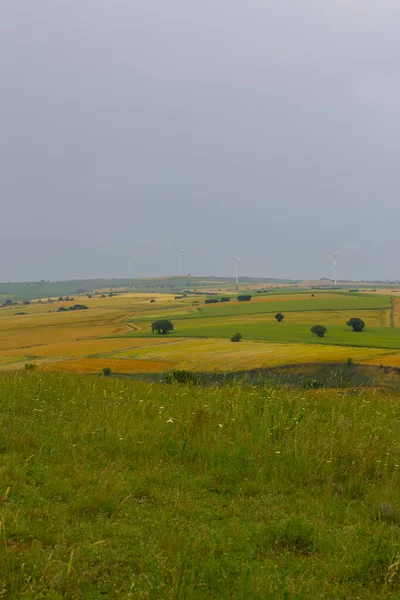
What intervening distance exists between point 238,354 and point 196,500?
5888cm

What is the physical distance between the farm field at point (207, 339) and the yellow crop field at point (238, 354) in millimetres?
119

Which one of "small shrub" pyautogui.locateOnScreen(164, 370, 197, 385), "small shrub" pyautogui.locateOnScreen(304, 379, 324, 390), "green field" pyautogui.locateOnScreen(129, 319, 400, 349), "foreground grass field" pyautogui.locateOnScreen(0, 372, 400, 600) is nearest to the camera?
"foreground grass field" pyautogui.locateOnScreen(0, 372, 400, 600)

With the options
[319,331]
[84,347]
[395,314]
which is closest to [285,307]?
[395,314]

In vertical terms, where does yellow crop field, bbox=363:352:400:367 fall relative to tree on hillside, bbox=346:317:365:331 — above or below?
below

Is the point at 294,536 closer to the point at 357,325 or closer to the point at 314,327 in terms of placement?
the point at 314,327

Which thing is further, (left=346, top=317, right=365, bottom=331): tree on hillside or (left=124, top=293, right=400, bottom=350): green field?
(left=346, top=317, right=365, bottom=331): tree on hillside

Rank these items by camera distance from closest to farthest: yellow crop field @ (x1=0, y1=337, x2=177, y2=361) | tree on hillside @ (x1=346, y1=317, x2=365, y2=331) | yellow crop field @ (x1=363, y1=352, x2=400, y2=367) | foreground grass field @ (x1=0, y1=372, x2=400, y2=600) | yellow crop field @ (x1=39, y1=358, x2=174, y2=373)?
1. foreground grass field @ (x1=0, y1=372, x2=400, y2=600)
2. yellow crop field @ (x1=363, y1=352, x2=400, y2=367)
3. yellow crop field @ (x1=39, y1=358, x2=174, y2=373)
4. yellow crop field @ (x1=0, y1=337, x2=177, y2=361)
5. tree on hillside @ (x1=346, y1=317, x2=365, y2=331)

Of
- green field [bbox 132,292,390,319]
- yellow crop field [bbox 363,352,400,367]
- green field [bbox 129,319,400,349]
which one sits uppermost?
green field [bbox 132,292,390,319]

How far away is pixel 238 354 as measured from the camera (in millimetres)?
65750

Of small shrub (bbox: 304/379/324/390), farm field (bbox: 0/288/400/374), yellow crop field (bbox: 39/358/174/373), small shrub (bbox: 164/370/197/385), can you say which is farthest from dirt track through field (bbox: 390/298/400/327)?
small shrub (bbox: 164/370/197/385)

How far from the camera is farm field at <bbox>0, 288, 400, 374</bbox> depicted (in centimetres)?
6141

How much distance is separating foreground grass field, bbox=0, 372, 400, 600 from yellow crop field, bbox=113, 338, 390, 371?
1584 inches

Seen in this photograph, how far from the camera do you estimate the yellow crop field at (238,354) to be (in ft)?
191

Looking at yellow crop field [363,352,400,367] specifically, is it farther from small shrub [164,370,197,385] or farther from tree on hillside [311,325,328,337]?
small shrub [164,370,197,385]
